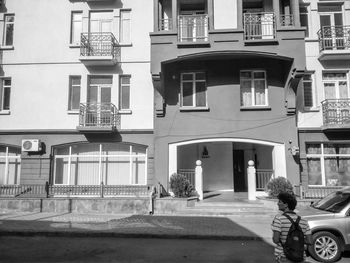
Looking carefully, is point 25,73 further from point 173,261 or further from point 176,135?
point 173,261

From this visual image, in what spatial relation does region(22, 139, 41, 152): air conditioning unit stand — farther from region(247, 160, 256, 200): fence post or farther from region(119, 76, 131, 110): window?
region(247, 160, 256, 200): fence post

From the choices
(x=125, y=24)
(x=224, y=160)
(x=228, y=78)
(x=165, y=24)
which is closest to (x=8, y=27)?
(x=125, y=24)

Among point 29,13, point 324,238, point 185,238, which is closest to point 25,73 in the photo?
point 29,13

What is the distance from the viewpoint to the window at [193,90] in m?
16.3

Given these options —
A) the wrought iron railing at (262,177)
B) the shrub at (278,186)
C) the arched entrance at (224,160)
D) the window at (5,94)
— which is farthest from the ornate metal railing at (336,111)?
the window at (5,94)

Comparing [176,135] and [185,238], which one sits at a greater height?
[176,135]

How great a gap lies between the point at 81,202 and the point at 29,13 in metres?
10.1

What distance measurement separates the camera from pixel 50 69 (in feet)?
55.4

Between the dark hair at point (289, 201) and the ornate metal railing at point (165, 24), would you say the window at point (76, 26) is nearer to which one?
the ornate metal railing at point (165, 24)

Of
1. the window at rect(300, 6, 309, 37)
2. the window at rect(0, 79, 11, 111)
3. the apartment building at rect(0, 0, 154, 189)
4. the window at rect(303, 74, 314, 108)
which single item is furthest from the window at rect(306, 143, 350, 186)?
the window at rect(0, 79, 11, 111)

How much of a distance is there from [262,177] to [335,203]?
766 centimetres

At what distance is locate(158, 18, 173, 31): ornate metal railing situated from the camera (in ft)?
53.1

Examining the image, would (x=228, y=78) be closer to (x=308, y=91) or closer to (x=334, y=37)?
(x=308, y=91)

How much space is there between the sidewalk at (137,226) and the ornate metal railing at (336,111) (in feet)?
19.3
